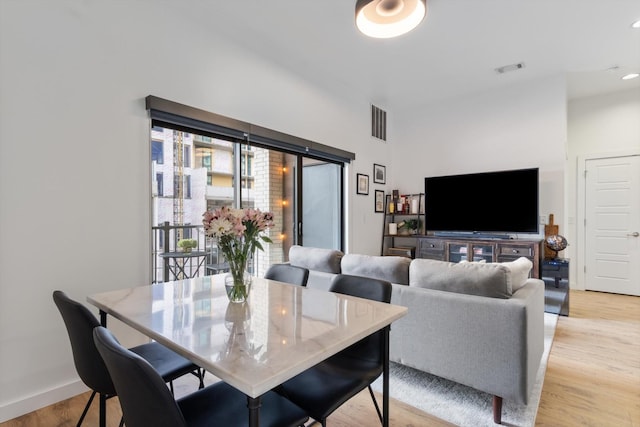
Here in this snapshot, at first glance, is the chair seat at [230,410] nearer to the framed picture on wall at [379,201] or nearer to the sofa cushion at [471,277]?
the sofa cushion at [471,277]

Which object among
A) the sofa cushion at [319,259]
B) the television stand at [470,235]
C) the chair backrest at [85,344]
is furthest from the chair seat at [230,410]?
the television stand at [470,235]

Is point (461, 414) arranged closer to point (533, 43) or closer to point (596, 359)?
point (596, 359)

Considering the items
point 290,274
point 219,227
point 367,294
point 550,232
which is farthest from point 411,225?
point 219,227

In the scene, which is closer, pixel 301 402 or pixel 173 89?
pixel 301 402

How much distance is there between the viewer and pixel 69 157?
2150 mm

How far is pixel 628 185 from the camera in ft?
15.1

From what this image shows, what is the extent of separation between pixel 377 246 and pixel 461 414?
3415mm

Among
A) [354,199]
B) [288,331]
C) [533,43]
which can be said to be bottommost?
[288,331]

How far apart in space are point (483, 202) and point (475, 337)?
3.12 m

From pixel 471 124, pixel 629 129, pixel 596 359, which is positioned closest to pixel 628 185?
pixel 629 129

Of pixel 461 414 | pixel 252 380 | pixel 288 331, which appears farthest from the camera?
pixel 461 414

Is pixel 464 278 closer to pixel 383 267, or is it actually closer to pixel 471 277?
pixel 471 277

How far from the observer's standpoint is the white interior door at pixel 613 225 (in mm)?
4594

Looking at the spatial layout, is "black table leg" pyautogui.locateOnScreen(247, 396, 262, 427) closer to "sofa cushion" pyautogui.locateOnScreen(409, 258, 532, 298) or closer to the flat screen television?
"sofa cushion" pyautogui.locateOnScreen(409, 258, 532, 298)
